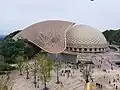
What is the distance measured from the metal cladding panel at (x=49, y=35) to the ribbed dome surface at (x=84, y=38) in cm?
228

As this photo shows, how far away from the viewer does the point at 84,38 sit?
6525 centimetres

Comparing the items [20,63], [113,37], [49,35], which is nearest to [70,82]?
[20,63]

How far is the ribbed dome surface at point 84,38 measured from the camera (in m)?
64.2

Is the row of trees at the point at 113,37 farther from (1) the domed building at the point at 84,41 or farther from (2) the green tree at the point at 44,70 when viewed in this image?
(2) the green tree at the point at 44,70

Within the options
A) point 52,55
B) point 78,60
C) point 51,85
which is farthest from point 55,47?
point 51,85

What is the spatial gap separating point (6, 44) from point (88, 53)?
65.0ft

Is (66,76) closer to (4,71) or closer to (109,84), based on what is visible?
(109,84)

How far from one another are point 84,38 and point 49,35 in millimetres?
9064

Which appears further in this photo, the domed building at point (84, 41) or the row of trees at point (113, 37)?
the row of trees at point (113, 37)

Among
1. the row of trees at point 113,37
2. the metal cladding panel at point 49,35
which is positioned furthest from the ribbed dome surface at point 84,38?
the row of trees at point 113,37

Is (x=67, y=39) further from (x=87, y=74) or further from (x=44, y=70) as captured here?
(x=87, y=74)

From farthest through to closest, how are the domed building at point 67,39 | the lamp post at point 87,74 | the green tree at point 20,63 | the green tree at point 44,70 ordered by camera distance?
1. the domed building at point 67,39
2. the green tree at point 20,63
3. the green tree at point 44,70
4. the lamp post at point 87,74

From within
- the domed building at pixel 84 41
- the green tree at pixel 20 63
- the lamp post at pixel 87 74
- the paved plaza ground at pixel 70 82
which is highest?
the domed building at pixel 84 41

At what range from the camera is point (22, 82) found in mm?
40594
